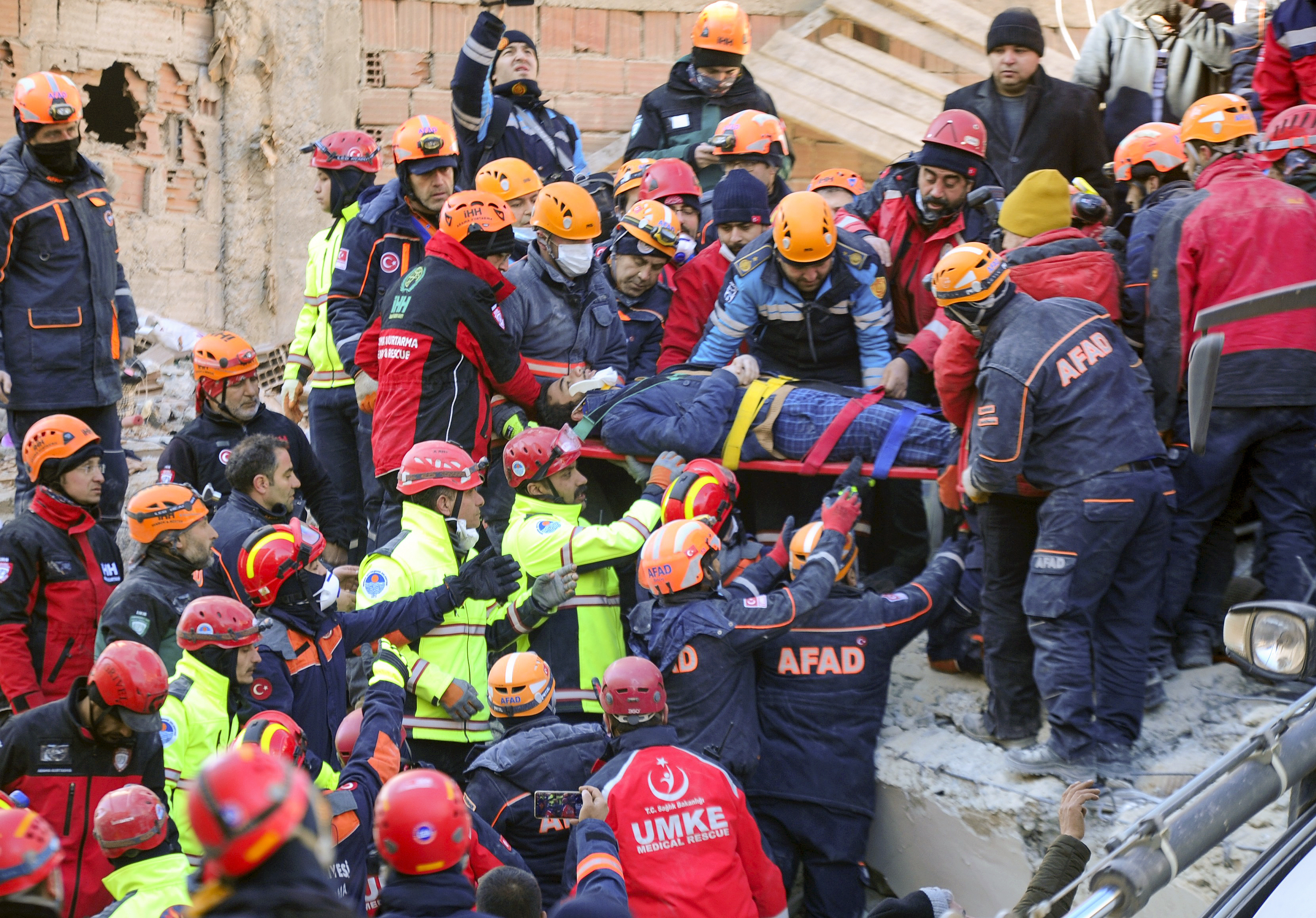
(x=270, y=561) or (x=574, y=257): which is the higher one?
(x=574, y=257)

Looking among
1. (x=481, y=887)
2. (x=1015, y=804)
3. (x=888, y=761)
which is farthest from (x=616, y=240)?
(x=481, y=887)

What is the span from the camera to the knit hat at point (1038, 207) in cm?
595

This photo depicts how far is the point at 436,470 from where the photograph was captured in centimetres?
597

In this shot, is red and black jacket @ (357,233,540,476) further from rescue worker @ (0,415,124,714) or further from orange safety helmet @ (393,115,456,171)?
rescue worker @ (0,415,124,714)

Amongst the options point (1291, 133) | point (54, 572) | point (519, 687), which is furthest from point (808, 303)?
point (54, 572)

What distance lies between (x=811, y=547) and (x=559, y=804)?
180cm

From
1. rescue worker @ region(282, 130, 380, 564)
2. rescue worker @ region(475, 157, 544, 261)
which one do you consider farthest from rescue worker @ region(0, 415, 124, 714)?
rescue worker @ region(475, 157, 544, 261)

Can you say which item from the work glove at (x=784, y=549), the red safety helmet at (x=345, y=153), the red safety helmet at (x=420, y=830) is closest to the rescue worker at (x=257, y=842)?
the red safety helmet at (x=420, y=830)

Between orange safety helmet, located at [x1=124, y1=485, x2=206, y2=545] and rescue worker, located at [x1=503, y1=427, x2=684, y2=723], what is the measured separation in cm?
142

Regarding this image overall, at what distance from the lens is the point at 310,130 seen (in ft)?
35.9

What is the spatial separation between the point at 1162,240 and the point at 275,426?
4496 mm

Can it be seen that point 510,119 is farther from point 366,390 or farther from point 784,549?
point 784,549

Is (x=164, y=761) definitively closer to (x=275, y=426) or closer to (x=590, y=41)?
(x=275, y=426)

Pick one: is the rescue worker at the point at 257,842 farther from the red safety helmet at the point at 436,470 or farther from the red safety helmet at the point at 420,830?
the red safety helmet at the point at 436,470
